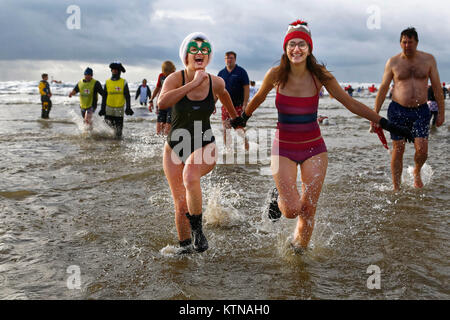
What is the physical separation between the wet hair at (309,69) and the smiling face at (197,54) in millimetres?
702

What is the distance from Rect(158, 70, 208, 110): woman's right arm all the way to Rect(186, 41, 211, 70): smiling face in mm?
132

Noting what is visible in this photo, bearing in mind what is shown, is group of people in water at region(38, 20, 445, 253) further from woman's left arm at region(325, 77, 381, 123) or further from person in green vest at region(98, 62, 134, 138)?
person in green vest at region(98, 62, 134, 138)

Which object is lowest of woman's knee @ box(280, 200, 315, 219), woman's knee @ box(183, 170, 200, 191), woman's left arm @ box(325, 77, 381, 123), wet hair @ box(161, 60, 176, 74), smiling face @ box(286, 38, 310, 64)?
woman's knee @ box(280, 200, 315, 219)

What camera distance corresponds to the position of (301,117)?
13.0 ft

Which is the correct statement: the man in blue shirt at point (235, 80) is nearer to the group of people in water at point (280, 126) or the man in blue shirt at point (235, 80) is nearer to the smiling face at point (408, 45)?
the smiling face at point (408, 45)

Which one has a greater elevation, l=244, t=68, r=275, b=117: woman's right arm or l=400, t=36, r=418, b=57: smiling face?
l=400, t=36, r=418, b=57: smiling face

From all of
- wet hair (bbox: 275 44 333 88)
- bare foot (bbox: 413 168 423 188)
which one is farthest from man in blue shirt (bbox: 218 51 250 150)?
wet hair (bbox: 275 44 333 88)

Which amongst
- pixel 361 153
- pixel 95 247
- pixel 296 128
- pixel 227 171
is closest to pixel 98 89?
pixel 227 171

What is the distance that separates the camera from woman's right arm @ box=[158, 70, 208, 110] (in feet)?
12.1

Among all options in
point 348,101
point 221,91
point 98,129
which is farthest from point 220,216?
point 98,129

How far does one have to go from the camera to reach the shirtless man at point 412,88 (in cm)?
631

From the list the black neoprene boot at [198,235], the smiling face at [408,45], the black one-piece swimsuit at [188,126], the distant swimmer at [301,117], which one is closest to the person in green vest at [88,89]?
→ the smiling face at [408,45]

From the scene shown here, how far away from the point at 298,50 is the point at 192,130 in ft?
4.00

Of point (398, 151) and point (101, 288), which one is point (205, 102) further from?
point (398, 151)
